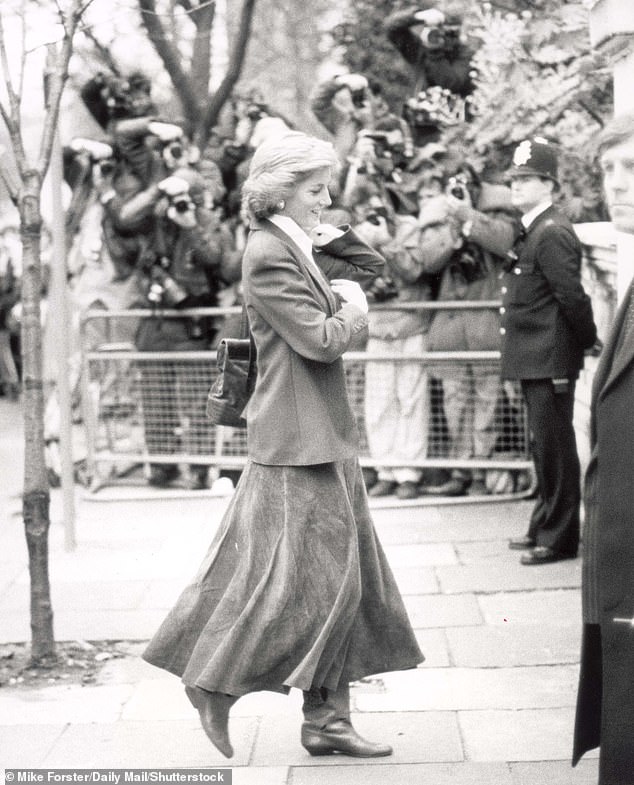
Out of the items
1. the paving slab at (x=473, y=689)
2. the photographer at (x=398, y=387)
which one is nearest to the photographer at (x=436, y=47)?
the photographer at (x=398, y=387)

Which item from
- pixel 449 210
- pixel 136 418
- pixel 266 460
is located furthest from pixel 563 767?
pixel 136 418

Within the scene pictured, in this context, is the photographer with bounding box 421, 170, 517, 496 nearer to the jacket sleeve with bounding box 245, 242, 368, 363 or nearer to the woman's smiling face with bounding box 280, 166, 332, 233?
the woman's smiling face with bounding box 280, 166, 332, 233

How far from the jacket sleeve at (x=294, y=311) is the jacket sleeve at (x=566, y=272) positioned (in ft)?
9.41

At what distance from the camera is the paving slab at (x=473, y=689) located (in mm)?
5297

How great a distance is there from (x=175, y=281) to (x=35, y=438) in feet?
11.7

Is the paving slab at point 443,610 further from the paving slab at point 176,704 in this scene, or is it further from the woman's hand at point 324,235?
the woman's hand at point 324,235

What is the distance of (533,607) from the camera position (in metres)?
6.62

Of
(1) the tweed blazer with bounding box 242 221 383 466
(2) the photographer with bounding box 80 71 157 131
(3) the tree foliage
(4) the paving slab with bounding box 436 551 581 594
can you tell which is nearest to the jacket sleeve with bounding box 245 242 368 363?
(1) the tweed blazer with bounding box 242 221 383 466

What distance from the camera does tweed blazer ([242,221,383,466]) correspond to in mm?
4535

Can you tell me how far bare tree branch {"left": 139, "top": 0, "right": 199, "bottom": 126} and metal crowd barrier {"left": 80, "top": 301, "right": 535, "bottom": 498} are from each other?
2575 millimetres

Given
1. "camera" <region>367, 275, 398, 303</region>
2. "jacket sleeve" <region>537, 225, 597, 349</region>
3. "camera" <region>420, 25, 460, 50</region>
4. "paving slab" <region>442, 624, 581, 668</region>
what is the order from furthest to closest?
"camera" <region>420, 25, 460, 50</region>, "camera" <region>367, 275, 398, 303</region>, "jacket sleeve" <region>537, 225, 597, 349</region>, "paving slab" <region>442, 624, 581, 668</region>

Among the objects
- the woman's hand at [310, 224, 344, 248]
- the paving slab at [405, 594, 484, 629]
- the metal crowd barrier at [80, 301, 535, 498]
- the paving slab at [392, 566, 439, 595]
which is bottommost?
the paving slab at [392, 566, 439, 595]

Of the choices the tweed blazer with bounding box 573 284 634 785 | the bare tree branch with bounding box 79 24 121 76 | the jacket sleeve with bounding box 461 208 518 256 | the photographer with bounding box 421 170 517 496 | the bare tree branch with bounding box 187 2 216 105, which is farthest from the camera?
the bare tree branch with bounding box 187 2 216 105

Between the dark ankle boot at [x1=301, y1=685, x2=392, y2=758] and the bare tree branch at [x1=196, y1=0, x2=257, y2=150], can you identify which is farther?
the bare tree branch at [x1=196, y1=0, x2=257, y2=150]
